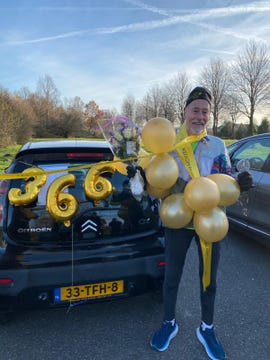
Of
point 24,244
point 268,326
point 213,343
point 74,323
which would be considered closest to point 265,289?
point 268,326

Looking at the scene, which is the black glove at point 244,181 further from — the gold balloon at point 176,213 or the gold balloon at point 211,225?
the gold balloon at point 176,213

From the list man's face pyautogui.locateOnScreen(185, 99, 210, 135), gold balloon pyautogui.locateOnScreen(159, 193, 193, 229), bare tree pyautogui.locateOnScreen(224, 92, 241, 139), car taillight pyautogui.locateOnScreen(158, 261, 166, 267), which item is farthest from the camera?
bare tree pyautogui.locateOnScreen(224, 92, 241, 139)

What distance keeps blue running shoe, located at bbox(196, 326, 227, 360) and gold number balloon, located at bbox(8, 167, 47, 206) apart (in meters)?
1.61

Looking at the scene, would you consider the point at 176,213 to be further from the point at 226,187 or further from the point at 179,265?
the point at 179,265

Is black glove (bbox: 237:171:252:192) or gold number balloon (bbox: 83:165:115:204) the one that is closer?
black glove (bbox: 237:171:252:192)

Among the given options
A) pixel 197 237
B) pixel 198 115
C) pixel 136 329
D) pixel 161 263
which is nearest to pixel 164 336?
pixel 136 329

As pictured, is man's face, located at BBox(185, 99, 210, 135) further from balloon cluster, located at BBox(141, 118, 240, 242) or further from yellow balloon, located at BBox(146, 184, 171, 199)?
yellow balloon, located at BBox(146, 184, 171, 199)

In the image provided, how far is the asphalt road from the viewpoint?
2107 millimetres

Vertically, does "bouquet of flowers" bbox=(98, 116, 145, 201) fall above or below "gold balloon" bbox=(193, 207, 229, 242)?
above

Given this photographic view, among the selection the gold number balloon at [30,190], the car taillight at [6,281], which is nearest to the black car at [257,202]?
the gold number balloon at [30,190]

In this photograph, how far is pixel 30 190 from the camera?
2068 mm

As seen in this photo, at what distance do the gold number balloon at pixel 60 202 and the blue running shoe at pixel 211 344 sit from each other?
1.31 meters

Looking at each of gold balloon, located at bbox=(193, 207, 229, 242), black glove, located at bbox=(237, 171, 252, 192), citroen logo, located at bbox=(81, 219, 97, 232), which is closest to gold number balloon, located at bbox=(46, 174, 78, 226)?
citroen logo, located at bbox=(81, 219, 97, 232)

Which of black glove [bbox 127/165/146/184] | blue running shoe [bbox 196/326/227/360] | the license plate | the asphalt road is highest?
black glove [bbox 127/165/146/184]
